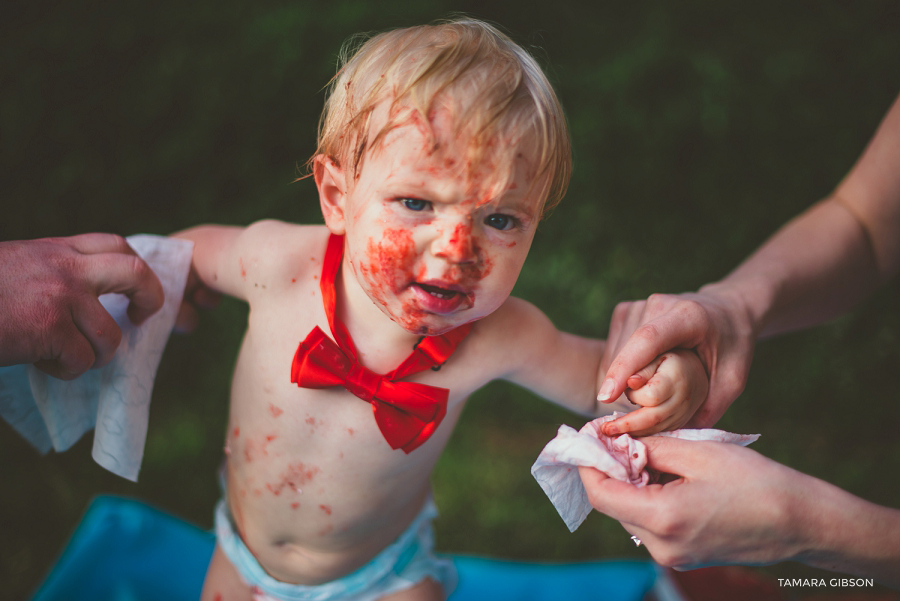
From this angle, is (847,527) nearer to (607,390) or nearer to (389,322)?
(607,390)

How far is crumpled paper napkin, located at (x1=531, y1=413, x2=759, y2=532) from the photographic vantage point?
94cm

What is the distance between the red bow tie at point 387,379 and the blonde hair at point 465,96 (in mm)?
304

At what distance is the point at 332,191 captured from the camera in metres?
1.08

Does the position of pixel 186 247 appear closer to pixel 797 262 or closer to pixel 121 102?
pixel 121 102

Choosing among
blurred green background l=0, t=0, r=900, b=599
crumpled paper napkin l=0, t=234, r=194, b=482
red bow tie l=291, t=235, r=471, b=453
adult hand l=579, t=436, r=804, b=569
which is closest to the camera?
adult hand l=579, t=436, r=804, b=569

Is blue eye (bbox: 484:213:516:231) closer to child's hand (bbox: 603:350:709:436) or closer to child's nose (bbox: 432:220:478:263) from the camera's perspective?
child's nose (bbox: 432:220:478:263)

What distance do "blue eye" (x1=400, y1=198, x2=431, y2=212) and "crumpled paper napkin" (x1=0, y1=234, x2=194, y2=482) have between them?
0.63 meters

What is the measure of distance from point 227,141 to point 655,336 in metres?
1.62

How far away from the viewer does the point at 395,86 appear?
3.06 ft

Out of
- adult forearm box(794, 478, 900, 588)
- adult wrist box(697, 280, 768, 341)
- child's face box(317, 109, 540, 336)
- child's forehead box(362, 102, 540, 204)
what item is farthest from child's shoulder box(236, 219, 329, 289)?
adult forearm box(794, 478, 900, 588)

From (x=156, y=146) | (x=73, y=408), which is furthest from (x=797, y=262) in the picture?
(x=156, y=146)

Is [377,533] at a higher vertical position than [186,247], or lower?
lower

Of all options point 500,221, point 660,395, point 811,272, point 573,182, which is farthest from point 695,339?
point 573,182

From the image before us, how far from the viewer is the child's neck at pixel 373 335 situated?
1142mm
